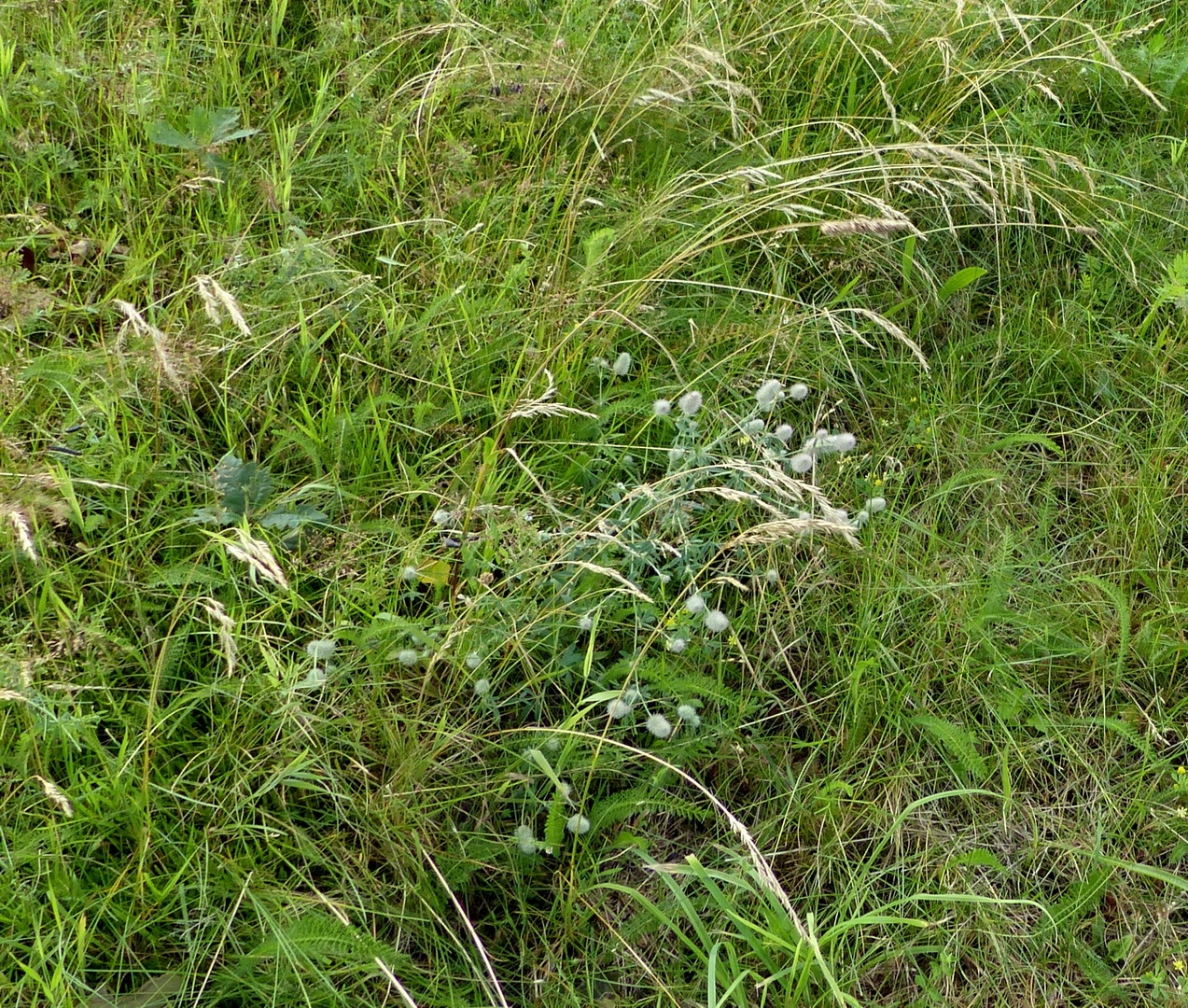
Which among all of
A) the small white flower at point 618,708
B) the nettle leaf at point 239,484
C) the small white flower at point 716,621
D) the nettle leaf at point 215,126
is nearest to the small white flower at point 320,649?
the nettle leaf at point 239,484

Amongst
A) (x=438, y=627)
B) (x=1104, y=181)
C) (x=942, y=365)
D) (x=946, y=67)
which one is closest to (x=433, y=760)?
(x=438, y=627)

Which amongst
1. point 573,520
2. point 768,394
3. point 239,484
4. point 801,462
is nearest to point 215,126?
point 239,484

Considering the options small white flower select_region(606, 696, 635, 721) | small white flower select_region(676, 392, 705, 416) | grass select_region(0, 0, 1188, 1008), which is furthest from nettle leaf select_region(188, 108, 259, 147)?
small white flower select_region(606, 696, 635, 721)

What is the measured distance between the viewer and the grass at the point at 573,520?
64.6 inches

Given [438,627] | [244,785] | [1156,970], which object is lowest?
[1156,970]

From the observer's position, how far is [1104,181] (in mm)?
2850

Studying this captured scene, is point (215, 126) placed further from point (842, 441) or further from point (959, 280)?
point (959, 280)

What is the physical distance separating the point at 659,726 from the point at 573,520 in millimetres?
450

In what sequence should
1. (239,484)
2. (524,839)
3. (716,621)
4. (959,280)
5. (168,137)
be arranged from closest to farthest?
1. (524,839)
2. (716,621)
3. (239,484)
4. (168,137)
5. (959,280)

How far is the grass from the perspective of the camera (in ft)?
5.38

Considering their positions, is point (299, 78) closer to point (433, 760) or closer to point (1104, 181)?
point (433, 760)

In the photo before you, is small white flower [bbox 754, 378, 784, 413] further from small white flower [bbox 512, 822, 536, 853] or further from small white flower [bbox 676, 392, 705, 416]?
small white flower [bbox 512, 822, 536, 853]

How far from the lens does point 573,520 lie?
198cm

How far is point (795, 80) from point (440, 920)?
2.36 meters
